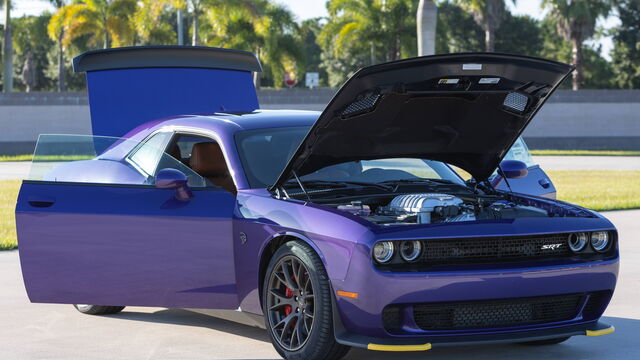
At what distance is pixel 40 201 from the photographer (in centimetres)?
726

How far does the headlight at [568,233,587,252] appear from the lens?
6328 millimetres

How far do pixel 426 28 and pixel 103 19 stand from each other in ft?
84.1

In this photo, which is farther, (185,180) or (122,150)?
(122,150)

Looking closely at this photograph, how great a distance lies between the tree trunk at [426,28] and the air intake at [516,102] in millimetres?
28479

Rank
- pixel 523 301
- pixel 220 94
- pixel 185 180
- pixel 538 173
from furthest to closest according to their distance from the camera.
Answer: pixel 538 173, pixel 220 94, pixel 185 180, pixel 523 301

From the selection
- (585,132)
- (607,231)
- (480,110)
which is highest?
(480,110)

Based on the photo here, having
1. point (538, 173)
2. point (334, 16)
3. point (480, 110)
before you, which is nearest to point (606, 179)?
point (538, 173)

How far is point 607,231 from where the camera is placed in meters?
6.43

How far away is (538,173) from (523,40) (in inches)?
3004

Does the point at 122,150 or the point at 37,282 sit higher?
the point at 122,150

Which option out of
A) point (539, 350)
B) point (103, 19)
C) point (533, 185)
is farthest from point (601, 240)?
point (103, 19)

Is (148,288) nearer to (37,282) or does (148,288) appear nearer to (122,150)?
(37,282)

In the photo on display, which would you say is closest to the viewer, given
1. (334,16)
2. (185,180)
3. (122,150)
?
(185,180)

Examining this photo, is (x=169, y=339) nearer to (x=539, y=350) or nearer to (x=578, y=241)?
(x=539, y=350)
